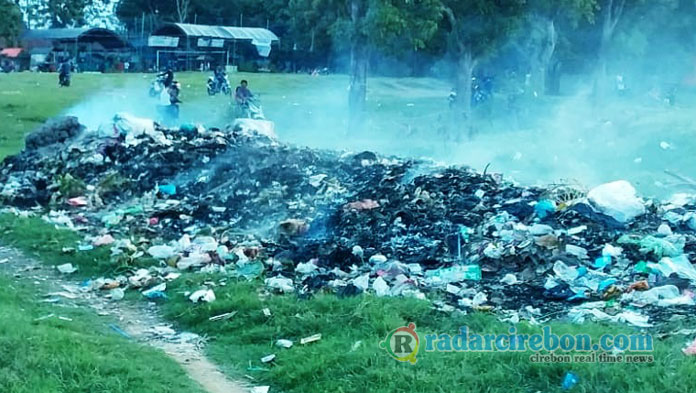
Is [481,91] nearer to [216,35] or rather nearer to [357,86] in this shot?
[357,86]

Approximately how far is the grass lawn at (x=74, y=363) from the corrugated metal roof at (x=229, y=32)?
1392 inches

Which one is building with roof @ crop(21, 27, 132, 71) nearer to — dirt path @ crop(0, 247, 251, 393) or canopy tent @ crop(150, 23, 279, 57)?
canopy tent @ crop(150, 23, 279, 57)

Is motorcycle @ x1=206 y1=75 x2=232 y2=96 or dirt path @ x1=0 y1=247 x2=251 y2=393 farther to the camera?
motorcycle @ x1=206 y1=75 x2=232 y2=96

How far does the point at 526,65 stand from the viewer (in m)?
23.9

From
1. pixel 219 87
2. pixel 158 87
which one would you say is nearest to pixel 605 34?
pixel 158 87

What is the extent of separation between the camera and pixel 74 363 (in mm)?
4566

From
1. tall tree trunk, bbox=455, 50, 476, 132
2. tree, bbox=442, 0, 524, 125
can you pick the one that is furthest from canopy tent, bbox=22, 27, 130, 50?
tree, bbox=442, 0, 524, 125

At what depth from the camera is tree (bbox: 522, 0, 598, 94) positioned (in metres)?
15.6

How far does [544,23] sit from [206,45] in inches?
1028

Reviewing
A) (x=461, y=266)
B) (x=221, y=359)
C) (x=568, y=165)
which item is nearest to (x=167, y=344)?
(x=221, y=359)

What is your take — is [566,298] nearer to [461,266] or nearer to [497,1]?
[461,266]

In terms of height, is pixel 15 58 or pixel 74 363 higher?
pixel 74 363

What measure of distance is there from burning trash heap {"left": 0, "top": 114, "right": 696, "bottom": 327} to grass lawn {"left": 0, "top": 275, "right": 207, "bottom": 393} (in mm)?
1315

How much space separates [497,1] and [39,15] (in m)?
49.7
